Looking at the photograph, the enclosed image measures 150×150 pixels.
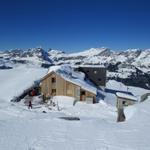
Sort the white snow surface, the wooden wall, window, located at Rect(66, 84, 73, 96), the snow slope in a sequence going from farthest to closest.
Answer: window, located at Rect(66, 84, 73, 96) < the wooden wall < the snow slope < the white snow surface

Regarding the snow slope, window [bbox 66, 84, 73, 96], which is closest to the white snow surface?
window [bbox 66, 84, 73, 96]

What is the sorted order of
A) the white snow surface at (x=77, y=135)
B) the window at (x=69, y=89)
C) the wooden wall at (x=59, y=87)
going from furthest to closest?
the window at (x=69, y=89) < the wooden wall at (x=59, y=87) < the white snow surface at (x=77, y=135)

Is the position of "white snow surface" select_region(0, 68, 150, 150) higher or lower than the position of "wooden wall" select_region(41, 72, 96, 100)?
lower

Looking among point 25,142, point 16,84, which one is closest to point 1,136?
point 25,142

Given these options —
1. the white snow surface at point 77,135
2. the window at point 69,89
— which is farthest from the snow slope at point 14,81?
the white snow surface at point 77,135

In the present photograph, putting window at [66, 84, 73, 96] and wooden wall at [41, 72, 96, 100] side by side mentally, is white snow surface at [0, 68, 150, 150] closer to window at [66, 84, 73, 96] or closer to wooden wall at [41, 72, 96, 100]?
wooden wall at [41, 72, 96, 100]

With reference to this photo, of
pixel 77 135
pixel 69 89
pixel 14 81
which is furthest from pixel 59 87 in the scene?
pixel 77 135

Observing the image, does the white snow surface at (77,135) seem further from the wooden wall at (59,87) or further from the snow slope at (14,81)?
the snow slope at (14,81)

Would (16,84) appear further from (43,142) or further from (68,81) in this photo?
(43,142)

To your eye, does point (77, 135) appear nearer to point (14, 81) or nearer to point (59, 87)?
point (59, 87)

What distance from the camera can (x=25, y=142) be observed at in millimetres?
14820

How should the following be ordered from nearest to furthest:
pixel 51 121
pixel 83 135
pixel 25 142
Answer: pixel 25 142 < pixel 83 135 < pixel 51 121

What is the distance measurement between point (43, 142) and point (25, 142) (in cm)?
89

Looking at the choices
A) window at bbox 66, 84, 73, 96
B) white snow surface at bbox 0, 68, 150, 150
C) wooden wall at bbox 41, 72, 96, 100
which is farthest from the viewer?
window at bbox 66, 84, 73, 96
